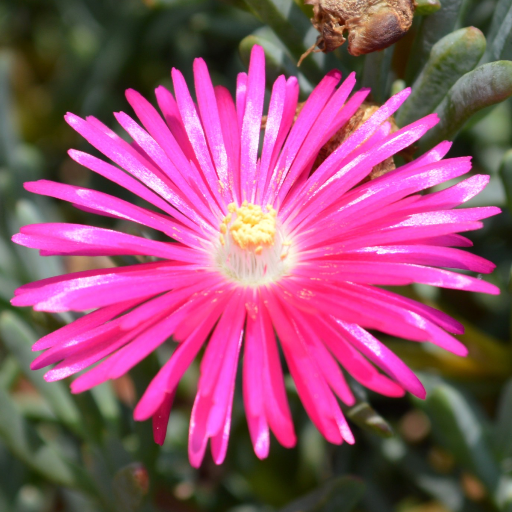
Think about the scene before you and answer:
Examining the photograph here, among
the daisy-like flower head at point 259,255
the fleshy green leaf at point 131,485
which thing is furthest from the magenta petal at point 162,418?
the fleshy green leaf at point 131,485

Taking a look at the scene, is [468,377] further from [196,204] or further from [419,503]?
[196,204]

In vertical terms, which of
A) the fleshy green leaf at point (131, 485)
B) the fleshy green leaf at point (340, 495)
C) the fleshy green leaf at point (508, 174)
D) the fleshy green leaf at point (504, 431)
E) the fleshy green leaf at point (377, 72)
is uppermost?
the fleshy green leaf at point (377, 72)

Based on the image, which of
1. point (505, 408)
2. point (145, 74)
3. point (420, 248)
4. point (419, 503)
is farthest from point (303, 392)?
point (145, 74)

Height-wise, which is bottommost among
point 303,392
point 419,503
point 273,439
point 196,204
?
point 419,503

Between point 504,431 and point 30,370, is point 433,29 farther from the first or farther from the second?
point 30,370

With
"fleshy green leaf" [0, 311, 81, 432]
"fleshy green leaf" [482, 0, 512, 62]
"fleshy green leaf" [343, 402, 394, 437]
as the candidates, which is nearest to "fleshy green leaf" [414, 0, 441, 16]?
"fleshy green leaf" [482, 0, 512, 62]

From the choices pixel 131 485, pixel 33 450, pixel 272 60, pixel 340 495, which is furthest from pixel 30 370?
pixel 272 60

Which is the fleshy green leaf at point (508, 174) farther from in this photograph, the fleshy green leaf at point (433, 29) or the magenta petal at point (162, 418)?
the magenta petal at point (162, 418)
